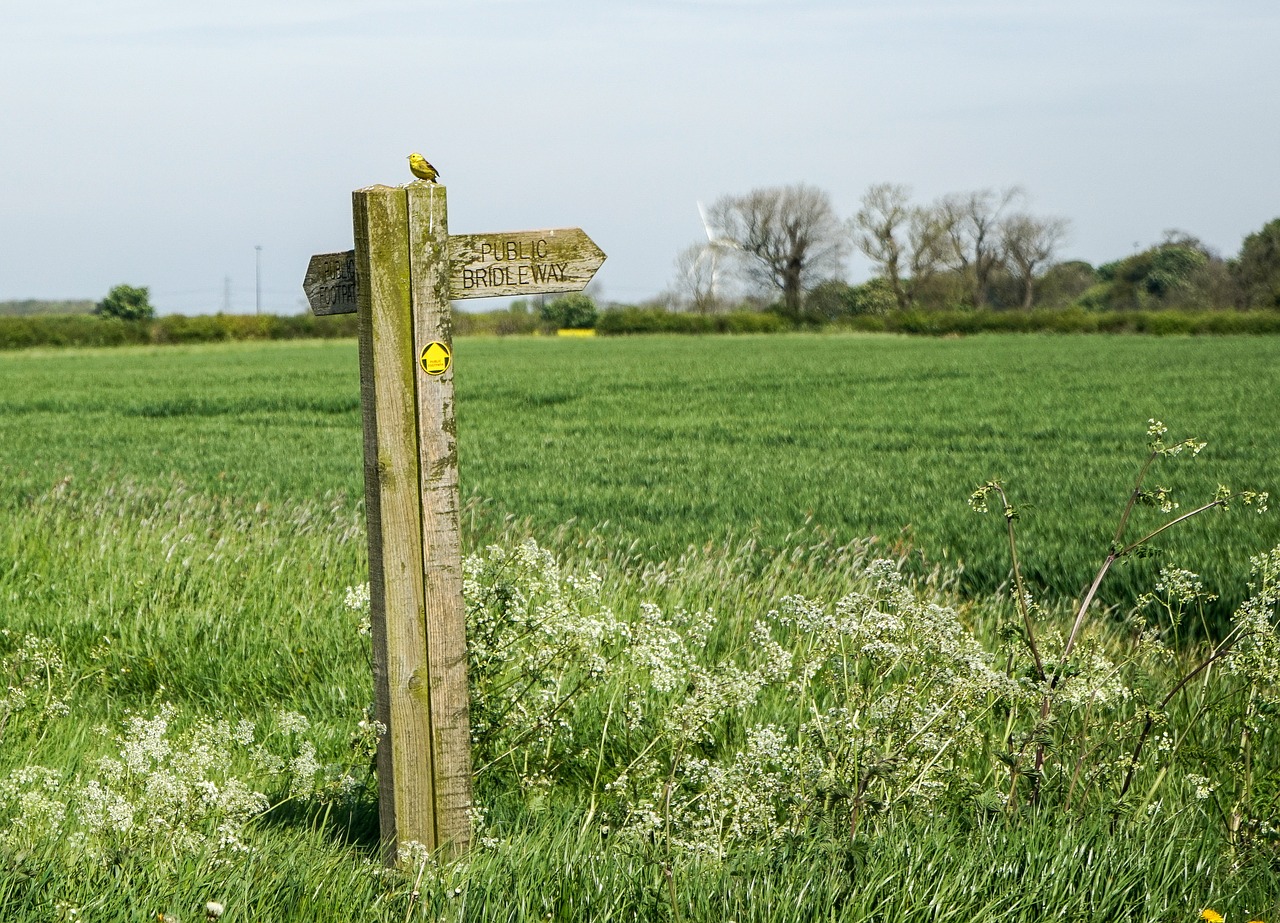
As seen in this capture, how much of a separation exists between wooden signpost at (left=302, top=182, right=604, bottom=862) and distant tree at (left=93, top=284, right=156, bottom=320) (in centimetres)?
10354

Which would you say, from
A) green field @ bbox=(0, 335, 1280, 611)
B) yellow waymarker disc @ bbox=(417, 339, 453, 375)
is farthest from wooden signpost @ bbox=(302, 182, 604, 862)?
green field @ bbox=(0, 335, 1280, 611)

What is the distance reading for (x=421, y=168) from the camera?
2992 millimetres

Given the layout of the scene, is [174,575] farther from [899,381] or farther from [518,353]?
[518,353]

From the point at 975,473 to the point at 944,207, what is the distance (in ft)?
339

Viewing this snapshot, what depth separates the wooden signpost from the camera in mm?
2959

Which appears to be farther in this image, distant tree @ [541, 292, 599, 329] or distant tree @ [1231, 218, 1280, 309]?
distant tree @ [541, 292, 599, 329]

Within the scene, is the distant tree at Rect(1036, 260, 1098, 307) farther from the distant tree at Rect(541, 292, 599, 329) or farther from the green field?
the green field

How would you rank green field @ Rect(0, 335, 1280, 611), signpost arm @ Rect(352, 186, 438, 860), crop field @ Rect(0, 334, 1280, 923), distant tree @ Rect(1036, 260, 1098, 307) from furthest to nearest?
distant tree @ Rect(1036, 260, 1098, 307) → green field @ Rect(0, 335, 1280, 611) → signpost arm @ Rect(352, 186, 438, 860) → crop field @ Rect(0, 334, 1280, 923)

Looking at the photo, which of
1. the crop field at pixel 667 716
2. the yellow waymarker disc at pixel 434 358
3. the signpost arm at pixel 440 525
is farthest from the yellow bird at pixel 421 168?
the crop field at pixel 667 716

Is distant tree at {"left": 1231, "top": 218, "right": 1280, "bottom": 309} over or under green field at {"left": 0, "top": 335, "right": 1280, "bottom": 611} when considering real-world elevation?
over

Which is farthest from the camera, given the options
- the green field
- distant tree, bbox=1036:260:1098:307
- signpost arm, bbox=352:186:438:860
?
distant tree, bbox=1036:260:1098:307

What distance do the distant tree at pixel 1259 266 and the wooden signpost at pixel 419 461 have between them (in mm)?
86941

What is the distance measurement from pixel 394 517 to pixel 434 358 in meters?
0.44

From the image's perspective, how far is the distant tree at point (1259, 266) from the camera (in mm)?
81062
